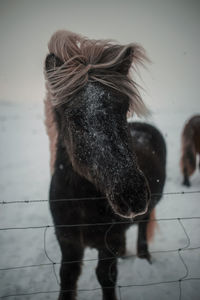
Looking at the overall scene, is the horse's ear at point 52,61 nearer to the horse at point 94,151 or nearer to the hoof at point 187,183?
the horse at point 94,151

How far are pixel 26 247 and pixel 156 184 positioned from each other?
257 cm

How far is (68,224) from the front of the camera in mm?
2049

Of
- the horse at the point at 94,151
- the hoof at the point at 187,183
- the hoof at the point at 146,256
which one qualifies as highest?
the horse at the point at 94,151

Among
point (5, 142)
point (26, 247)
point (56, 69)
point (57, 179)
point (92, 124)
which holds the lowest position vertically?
point (5, 142)

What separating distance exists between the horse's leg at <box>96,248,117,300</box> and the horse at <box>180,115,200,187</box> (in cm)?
472

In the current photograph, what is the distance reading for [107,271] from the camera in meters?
2.15

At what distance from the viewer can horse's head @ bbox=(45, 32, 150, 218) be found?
1.26 metres

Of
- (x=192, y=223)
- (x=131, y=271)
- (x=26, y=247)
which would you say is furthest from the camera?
(x=192, y=223)

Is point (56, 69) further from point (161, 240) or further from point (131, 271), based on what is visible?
point (161, 240)

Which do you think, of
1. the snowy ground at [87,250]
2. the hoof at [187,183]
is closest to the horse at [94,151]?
the snowy ground at [87,250]

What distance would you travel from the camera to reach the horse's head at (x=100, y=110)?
1.26 metres

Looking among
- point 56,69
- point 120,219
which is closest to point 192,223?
point 120,219

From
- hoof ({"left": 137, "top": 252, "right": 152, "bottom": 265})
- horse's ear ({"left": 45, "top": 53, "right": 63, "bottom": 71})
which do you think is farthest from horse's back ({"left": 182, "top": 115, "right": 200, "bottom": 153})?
horse's ear ({"left": 45, "top": 53, "right": 63, "bottom": 71})

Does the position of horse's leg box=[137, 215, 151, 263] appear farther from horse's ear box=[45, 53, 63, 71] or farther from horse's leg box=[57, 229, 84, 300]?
horse's ear box=[45, 53, 63, 71]
